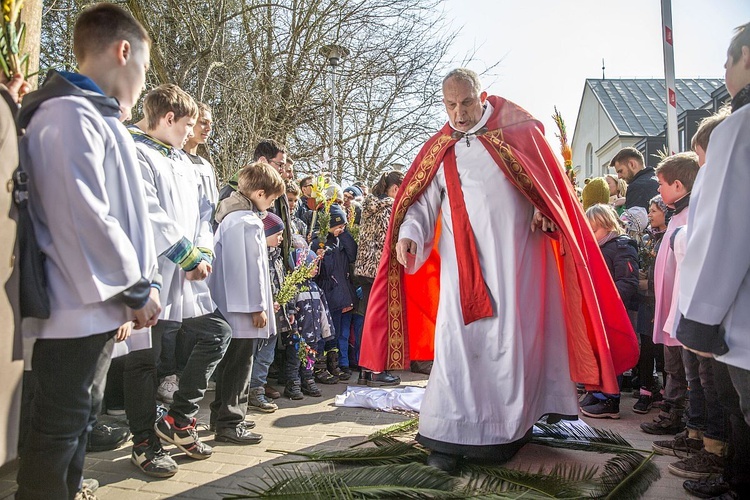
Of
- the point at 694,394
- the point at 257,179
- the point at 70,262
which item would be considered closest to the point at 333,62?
the point at 257,179

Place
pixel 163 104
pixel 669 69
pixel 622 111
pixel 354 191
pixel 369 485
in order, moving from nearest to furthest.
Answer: pixel 369 485 → pixel 163 104 → pixel 669 69 → pixel 354 191 → pixel 622 111

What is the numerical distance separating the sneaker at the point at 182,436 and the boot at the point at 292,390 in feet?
6.74

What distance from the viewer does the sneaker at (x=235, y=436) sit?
4.25 metres

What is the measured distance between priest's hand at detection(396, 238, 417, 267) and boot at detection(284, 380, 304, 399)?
233cm

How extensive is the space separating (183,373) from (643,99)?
128ft

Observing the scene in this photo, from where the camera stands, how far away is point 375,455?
3.67 m

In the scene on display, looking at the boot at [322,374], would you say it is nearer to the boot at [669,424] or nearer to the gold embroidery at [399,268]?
the gold embroidery at [399,268]

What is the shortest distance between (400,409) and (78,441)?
3.43 meters

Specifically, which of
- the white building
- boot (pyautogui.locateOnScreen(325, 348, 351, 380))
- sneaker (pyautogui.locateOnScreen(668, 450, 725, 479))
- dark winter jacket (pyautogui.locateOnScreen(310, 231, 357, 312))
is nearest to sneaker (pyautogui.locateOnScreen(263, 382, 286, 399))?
boot (pyautogui.locateOnScreen(325, 348, 351, 380))

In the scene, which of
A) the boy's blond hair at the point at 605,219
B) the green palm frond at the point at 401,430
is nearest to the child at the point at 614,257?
the boy's blond hair at the point at 605,219

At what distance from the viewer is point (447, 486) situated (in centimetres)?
312

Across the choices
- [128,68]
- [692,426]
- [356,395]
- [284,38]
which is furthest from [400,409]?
[284,38]

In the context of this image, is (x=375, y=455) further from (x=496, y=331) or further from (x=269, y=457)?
(x=496, y=331)

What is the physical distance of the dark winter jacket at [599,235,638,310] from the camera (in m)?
5.82
